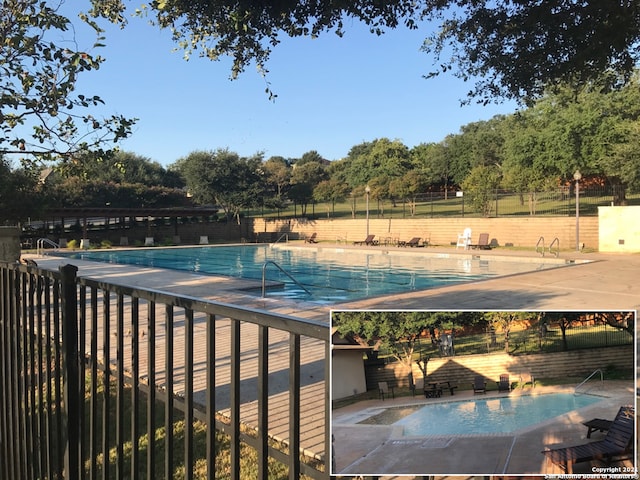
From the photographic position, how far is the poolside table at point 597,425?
1.34 m

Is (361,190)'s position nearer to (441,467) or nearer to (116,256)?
(116,256)

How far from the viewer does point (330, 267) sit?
20891 mm

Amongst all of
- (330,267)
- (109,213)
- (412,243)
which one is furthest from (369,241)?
(109,213)

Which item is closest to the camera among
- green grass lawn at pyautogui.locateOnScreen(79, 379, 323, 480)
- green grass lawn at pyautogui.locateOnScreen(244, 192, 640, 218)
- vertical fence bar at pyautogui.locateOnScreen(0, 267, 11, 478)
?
vertical fence bar at pyautogui.locateOnScreen(0, 267, 11, 478)

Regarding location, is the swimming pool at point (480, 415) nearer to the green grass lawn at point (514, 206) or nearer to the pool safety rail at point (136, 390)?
the pool safety rail at point (136, 390)

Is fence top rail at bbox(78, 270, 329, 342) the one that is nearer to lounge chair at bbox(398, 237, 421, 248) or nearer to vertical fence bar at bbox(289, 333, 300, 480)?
vertical fence bar at bbox(289, 333, 300, 480)

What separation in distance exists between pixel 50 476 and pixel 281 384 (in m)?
2.45

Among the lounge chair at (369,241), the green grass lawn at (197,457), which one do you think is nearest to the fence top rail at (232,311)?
the green grass lawn at (197,457)

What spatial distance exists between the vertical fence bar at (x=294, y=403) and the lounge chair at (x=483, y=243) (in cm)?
2559

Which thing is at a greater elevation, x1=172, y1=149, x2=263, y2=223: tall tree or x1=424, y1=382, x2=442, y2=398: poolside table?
x1=172, y1=149, x2=263, y2=223: tall tree

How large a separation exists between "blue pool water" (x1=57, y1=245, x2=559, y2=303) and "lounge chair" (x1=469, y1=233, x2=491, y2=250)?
156 inches

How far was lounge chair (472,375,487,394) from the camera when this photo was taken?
154 centimetres

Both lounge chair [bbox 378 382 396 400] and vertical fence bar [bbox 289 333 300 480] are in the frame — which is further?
lounge chair [bbox 378 382 396 400]

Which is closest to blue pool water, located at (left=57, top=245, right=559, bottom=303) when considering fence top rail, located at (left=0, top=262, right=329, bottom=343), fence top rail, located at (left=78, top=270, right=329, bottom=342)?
fence top rail, located at (left=0, top=262, right=329, bottom=343)
